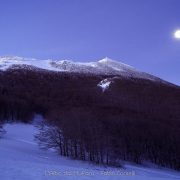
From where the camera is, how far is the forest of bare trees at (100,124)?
49625 mm

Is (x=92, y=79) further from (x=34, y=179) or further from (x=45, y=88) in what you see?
(x=34, y=179)

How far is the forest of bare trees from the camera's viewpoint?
49.6 m

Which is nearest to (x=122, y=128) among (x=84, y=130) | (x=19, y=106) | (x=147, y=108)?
(x=84, y=130)

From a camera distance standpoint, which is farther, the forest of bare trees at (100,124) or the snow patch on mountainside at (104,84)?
the snow patch on mountainside at (104,84)

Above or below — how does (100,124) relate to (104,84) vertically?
below

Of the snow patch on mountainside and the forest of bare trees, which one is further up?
the snow patch on mountainside

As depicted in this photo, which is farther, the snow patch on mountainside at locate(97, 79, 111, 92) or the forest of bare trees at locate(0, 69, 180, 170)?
the snow patch on mountainside at locate(97, 79, 111, 92)

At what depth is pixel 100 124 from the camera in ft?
188

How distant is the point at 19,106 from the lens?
95.0m

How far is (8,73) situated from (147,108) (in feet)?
292

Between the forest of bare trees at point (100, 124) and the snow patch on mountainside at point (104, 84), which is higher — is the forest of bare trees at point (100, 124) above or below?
below

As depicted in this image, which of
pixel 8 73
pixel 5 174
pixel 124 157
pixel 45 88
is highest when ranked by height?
pixel 8 73

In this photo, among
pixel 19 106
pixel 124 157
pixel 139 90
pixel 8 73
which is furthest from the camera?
pixel 8 73

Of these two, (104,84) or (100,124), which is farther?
(104,84)
